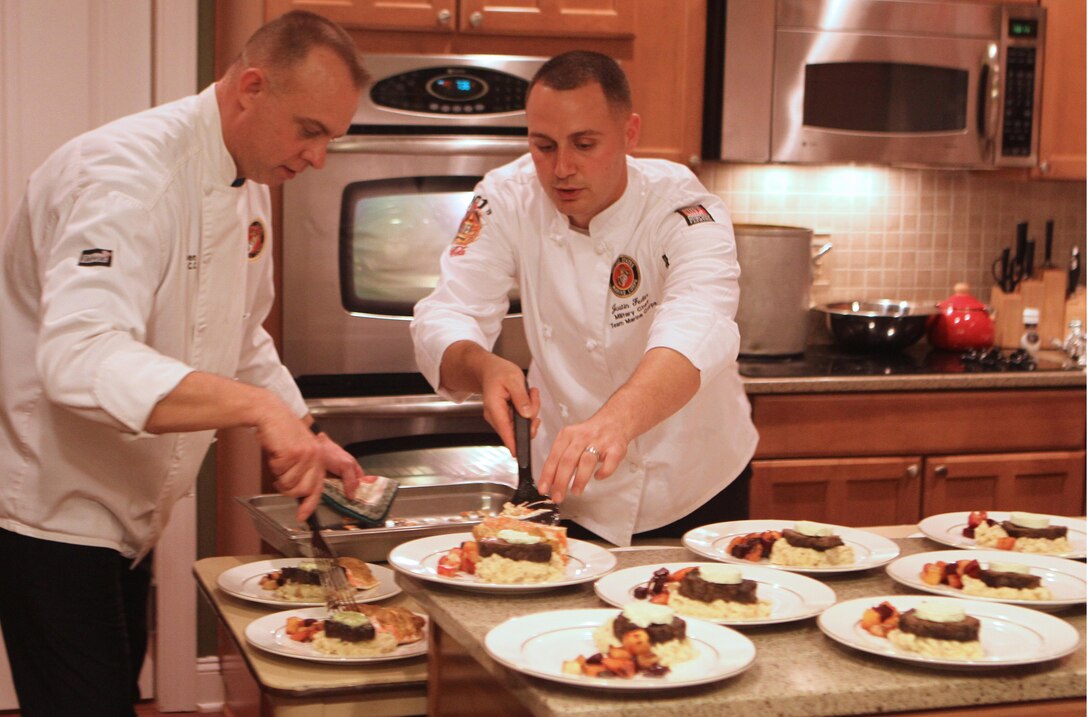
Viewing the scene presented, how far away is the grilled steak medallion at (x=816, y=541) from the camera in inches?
71.9

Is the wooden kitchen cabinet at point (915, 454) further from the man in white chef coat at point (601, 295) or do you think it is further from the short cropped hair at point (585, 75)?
the short cropped hair at point (585, 75)

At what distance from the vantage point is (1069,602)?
164 centimetres

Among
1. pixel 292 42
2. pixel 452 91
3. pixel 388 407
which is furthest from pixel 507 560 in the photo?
pixel 452 91

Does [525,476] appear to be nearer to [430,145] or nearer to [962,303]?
[430,145]

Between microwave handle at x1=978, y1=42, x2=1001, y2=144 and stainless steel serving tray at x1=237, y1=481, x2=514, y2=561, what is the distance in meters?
2.40

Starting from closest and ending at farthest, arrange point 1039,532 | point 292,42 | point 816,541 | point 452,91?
point 816,541 → point 1039,532 → point 292,42 → point 452,91

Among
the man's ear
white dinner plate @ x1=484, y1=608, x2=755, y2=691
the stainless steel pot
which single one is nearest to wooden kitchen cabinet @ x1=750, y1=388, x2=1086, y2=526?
the stainless steel pot

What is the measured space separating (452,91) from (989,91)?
5.61 feet

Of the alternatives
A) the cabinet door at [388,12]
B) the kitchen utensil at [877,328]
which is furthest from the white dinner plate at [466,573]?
the kitchen utensil at [877,328]

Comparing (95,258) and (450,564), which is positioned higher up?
(95,258)

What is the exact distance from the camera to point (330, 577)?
189 centimetres

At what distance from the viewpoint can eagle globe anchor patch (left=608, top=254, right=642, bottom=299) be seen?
7.95 feet

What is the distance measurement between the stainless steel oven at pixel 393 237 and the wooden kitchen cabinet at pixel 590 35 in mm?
127

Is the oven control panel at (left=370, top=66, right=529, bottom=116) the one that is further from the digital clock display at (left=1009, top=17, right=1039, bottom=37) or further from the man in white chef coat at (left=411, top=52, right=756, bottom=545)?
the digital clock display at (left=1009, top=17, right=1039, bottom=37)
